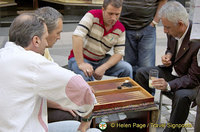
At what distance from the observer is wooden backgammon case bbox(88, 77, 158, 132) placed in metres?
2.08

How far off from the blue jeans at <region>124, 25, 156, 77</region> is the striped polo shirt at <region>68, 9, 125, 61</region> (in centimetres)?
33

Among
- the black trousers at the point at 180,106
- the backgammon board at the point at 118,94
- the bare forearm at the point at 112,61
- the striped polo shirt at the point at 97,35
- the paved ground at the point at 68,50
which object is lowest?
the paved ground at the point at 68,50

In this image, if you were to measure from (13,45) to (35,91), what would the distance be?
0.28m

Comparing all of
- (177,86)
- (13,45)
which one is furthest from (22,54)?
(177,86)

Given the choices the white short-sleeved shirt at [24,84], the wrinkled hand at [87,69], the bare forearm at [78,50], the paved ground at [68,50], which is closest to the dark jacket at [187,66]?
the paved ground at [68,50]

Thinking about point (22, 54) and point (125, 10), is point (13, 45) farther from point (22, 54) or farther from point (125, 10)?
point (125, 10)

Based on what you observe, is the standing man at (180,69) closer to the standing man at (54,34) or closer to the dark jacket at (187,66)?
the dark jacket at (187,66)

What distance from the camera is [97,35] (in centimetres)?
305

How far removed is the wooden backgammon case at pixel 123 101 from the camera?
2078 millimetres

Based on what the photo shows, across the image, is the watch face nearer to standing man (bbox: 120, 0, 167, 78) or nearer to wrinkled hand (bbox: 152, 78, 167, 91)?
wrinkled hand (bbox: 152, 78, 167, 91)

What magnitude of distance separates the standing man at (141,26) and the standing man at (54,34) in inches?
58.9

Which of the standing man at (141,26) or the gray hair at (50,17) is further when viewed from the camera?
the standing man at (141,26)

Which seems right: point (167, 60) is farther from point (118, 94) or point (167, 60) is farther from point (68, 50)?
point (68, 50)

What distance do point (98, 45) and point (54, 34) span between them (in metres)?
1.14
